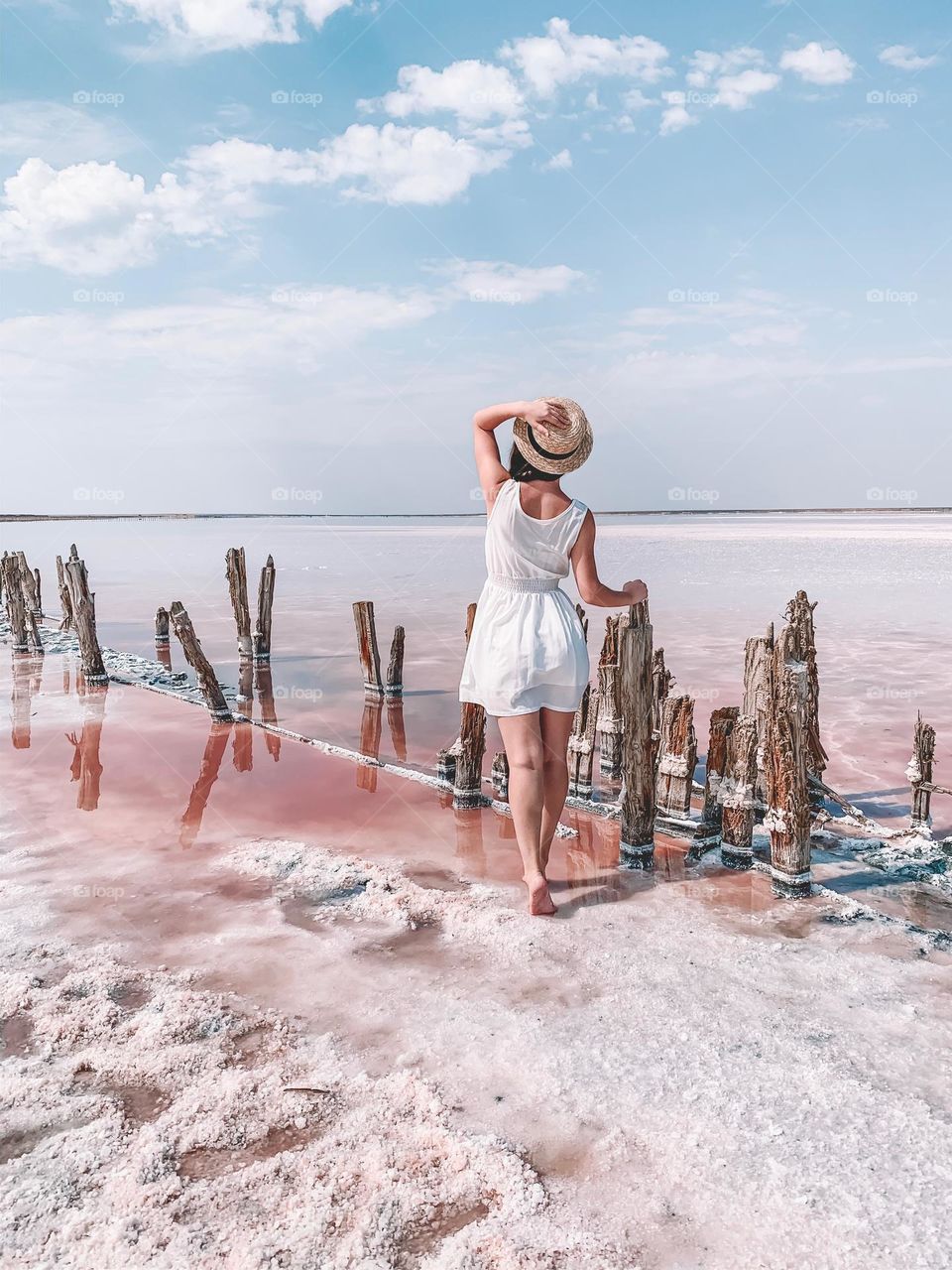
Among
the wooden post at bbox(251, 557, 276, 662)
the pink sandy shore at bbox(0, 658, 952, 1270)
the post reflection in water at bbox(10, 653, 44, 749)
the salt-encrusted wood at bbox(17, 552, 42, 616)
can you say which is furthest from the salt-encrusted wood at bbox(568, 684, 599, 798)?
the salt-encrusted wood at bbox(17, 552, 42, 616)

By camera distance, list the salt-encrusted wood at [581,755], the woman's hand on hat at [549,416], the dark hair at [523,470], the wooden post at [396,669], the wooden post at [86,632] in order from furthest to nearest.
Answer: the wooden post at [86,632]
the wooden post at [396,669]
the salt-encrusted wood at [581,755]
the dark hair at [523,470]
the woman's hand on hat at [549,416]

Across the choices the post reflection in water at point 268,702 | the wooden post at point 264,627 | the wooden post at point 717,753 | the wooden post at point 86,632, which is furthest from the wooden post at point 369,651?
the wooden post at point 717,753

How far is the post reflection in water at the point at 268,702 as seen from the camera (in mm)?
8219

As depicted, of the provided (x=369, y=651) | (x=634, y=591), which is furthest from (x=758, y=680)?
(x=369, y=651)

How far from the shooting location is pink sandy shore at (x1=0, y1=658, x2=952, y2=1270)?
91.7 inches

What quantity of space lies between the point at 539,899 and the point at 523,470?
2.17m

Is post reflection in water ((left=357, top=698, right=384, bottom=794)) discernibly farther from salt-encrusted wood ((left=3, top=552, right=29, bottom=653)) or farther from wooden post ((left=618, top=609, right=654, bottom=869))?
salt-encrusted wood ((left=3, top=552, right=29, bottom=653))

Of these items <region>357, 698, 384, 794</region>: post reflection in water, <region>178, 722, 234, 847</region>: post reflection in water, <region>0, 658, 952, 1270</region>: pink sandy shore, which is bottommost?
<region>357, 698, 384, 794</region>: post reflection in water

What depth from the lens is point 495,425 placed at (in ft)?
13.9

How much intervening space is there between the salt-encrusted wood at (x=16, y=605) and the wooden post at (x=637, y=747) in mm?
12303

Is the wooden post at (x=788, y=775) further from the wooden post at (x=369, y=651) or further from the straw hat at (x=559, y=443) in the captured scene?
the wooden post at (x=369, y=651)

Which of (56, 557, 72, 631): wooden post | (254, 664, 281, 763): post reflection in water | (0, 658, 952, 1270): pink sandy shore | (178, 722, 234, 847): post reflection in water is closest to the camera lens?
(0, 658, 952, 1270): pink sandy shore

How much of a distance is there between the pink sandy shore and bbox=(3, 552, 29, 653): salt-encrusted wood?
1034 centimetres

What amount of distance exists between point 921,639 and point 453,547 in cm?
2965
